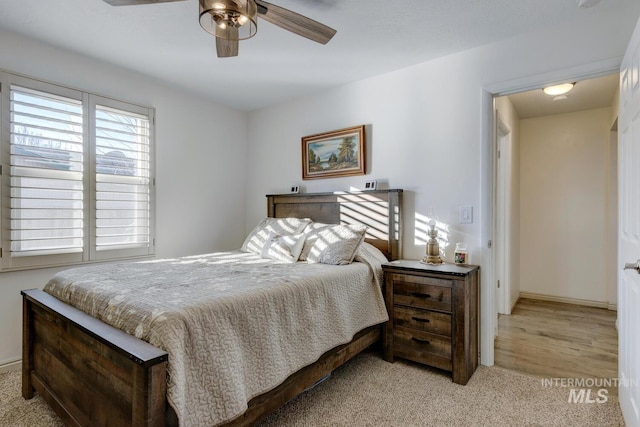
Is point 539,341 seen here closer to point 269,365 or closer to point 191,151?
point 269,365

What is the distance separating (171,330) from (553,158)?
4.90m

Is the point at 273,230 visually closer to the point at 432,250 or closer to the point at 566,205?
the point at 432,250

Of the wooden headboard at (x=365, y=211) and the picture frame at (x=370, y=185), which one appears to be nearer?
the wooden headboard at (x=365, y=211)

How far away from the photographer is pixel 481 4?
203 cm

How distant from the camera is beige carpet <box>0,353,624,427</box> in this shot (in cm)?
182

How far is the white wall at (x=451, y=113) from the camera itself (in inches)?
87.7

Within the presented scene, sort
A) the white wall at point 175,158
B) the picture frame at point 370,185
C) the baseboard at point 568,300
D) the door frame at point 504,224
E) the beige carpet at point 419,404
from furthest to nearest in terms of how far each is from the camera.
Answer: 1. the baseboard at point 568,300
2. the door frame at point 504,224
3. the picture frame at point 370,185
4. the white wall at point 175,158
5. the beige carpet at point 419,404

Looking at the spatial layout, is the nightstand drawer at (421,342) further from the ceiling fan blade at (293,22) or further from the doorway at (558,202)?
the ceiling fan blade at (293,22)

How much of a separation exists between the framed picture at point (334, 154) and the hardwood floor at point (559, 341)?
2.06 meters

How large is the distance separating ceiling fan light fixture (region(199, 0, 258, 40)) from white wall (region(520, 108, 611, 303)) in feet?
13.9

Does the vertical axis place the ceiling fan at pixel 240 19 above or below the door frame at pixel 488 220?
above

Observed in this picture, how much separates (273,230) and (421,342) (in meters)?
1.66

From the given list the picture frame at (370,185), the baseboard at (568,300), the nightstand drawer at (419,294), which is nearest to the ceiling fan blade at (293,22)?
the picture frame at (370,185)

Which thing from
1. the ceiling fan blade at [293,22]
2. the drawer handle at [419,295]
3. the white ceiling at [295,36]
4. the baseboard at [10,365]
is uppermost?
the white ceiling at [295,36]
